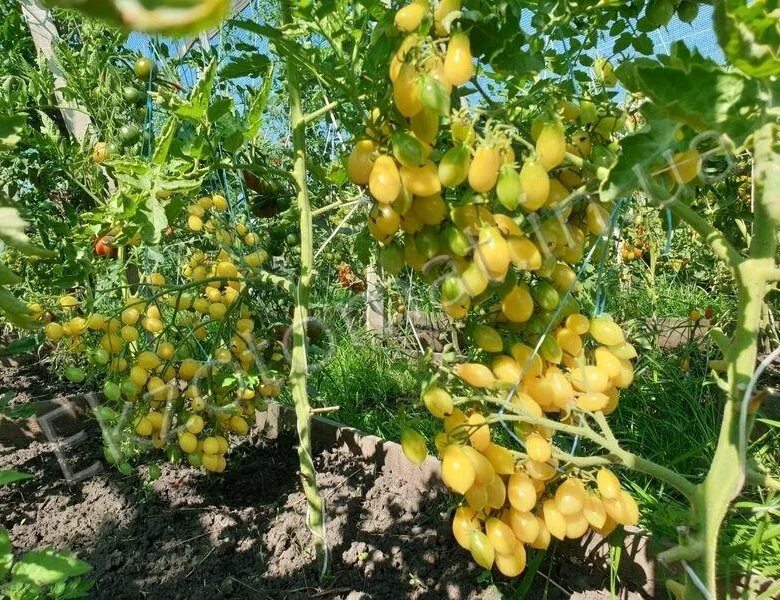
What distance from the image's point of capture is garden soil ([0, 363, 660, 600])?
58.6 inches

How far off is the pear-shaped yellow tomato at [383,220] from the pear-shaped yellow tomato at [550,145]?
0.23 meters

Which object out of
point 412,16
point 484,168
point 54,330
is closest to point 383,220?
point 484,168

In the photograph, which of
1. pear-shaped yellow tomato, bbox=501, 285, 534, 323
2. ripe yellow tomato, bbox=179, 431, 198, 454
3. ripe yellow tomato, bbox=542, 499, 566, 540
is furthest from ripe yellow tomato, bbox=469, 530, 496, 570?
ripe yellow tomato, bbox=179, 431, 198, 454

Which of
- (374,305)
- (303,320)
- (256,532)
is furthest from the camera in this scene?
(374,305)

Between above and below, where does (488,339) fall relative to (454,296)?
below

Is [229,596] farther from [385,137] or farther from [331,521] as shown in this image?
[385,137]

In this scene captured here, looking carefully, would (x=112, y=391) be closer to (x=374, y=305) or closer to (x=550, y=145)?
(x=550, y=145)

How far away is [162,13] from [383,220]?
2.55 ft

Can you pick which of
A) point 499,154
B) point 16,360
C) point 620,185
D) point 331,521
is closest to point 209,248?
point 331,521

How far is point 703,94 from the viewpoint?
0.59 m

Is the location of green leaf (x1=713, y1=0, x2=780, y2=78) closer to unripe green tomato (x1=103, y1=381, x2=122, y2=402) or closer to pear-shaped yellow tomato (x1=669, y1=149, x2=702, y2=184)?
pear-shaped yellow tomato (x1=669, y1=149, x2=702, y2=184)

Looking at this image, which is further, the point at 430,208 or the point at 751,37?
the point at 430,208

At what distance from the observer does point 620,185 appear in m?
0.66

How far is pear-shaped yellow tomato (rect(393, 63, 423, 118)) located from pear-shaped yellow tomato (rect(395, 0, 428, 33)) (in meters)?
0.05
